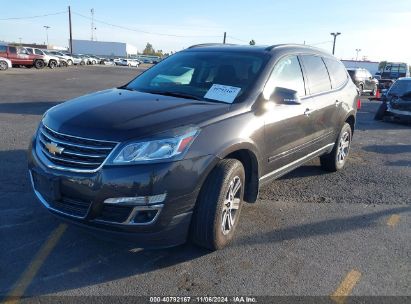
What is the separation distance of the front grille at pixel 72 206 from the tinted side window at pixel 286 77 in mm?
2086

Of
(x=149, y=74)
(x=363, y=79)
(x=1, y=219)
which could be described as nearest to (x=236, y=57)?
(x=149, y=74)

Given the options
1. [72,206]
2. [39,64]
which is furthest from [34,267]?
[39,64]

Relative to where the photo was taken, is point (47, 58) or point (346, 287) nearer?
point (346, 287)

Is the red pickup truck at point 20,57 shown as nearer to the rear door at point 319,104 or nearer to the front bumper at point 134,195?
the rear door at point 319,104

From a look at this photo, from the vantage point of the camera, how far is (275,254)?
3.79 meters

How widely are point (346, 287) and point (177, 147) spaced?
1.78m

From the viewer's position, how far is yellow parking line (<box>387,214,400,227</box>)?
4.62 meters

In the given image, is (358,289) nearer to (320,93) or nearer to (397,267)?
(397,267)

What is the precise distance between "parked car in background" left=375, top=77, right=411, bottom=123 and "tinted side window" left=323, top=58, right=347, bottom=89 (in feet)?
22.1

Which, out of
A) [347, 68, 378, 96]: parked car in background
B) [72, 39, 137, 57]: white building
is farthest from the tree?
[347, 68, 378, 96]: parked car in background

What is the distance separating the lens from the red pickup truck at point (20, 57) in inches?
1391

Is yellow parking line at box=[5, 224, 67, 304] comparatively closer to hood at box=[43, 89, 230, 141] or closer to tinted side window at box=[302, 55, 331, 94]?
hood at box=[43, 89, 230, 141]

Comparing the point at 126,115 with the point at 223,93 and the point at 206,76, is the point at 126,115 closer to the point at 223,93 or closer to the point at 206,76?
the point at 223,93

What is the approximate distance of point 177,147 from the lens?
3193 mm
